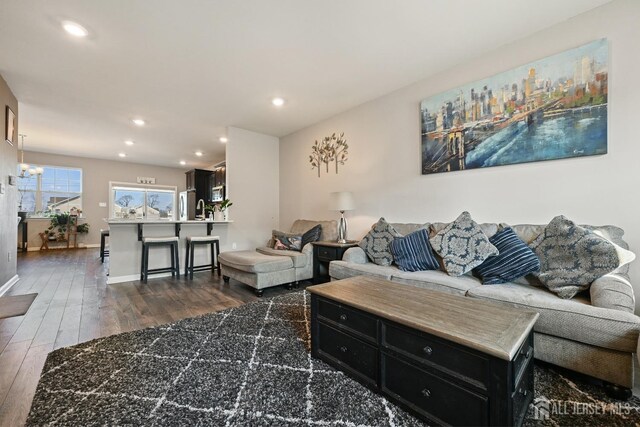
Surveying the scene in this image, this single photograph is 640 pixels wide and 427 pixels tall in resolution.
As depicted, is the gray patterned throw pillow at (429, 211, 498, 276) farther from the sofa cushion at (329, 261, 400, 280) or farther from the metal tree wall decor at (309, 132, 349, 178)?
the metal tree wall decor at (309, 132, 349, 178)

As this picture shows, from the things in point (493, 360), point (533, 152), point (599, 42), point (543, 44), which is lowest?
point (493, 360)

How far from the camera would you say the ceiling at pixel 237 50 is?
7.22 ft

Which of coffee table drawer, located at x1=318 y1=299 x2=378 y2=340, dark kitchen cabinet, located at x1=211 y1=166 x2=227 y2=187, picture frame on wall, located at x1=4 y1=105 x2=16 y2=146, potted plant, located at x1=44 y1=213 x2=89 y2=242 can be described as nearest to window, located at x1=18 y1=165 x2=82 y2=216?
potted plant, located at x1=44 y1=213 x2=89 y2=242

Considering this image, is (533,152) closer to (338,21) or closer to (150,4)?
(338,21)

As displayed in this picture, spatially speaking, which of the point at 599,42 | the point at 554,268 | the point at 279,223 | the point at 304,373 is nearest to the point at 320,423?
the point at 304,373

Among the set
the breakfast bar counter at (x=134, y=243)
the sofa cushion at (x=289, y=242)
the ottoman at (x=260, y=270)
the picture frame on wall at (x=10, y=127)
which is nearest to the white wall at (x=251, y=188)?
the breakfast bar counter at (x=134, y=243)

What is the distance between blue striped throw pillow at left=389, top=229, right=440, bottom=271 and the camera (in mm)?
2658

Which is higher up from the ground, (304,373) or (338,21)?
(338,21)

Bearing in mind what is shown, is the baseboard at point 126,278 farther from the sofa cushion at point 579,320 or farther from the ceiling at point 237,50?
the sofa cushion at point 579,320

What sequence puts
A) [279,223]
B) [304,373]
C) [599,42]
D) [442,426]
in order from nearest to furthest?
[442,426] → [304,373] → [599,42] → [279,223]

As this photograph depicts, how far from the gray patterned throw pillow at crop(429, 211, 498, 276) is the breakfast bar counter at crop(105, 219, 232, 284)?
3.69m

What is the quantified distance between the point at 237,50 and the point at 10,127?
11.2ft

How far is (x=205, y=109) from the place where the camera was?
4.24 metres

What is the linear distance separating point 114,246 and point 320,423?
4186mm
